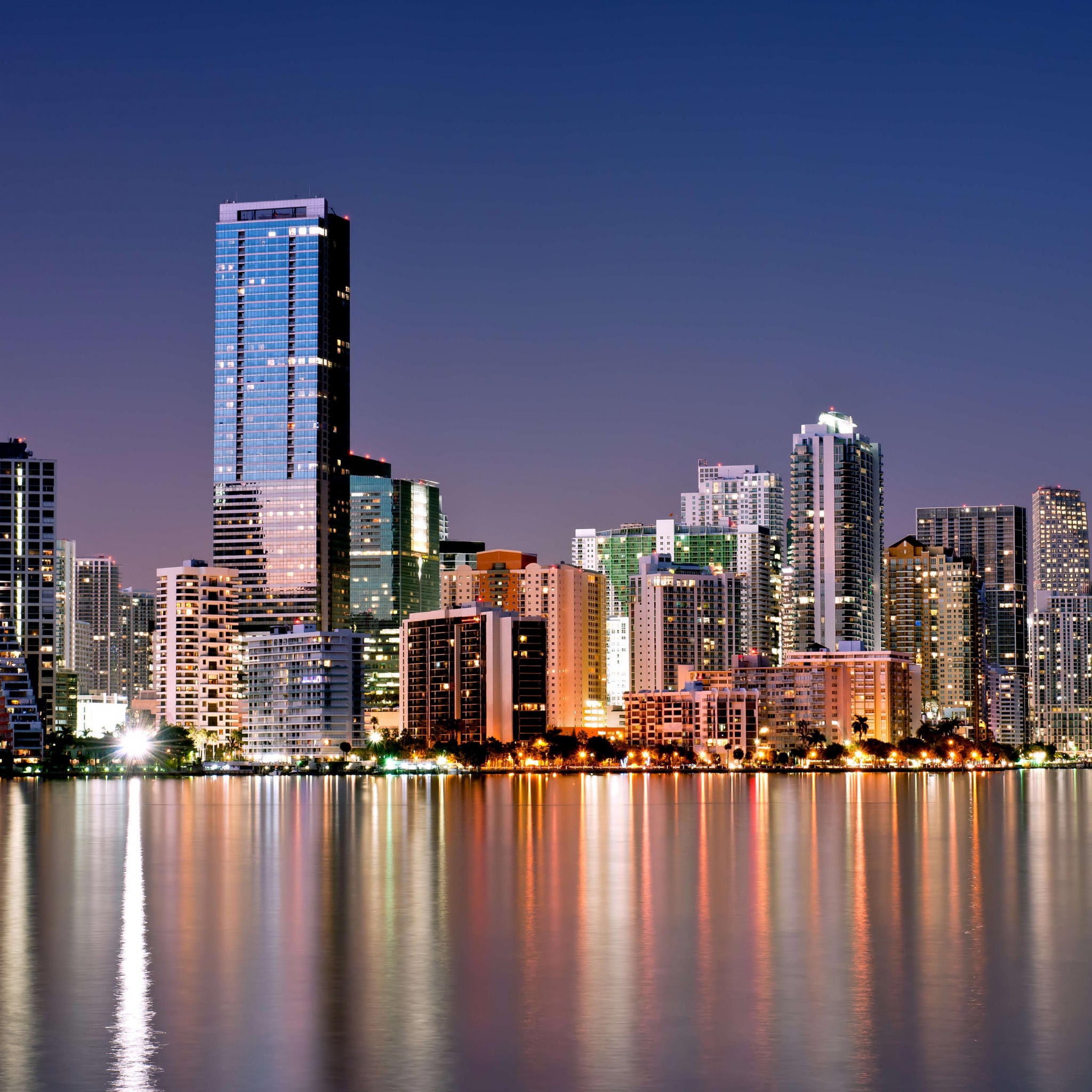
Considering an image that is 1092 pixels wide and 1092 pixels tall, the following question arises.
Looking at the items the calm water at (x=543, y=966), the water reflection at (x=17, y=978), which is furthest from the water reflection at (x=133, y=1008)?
the water reflection at (x=17, y=978)

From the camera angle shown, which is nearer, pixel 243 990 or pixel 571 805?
pixel 243 990

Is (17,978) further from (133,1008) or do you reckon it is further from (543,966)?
(543,966)

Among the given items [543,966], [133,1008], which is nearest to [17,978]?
[133,1008]

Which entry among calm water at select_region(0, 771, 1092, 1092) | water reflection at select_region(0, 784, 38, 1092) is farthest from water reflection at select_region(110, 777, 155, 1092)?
water reflection at select_region(0, 784, 38, 1092)

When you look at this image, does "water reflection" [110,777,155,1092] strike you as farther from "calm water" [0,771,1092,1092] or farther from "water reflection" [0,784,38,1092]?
"water reflection" [0,784,38,1092]

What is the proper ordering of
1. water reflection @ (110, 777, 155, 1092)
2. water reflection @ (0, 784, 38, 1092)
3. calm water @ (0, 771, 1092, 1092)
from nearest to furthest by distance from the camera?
water reflection @ (110, 777, 155, 1092)
water reflection @ (0, 784, 38, 1092)
calm water @ (0, 771, 1092, 1092)

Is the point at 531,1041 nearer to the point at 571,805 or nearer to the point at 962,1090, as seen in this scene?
the point at 962,1090

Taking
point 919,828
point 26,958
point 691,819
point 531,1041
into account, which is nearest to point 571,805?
point 691,819
